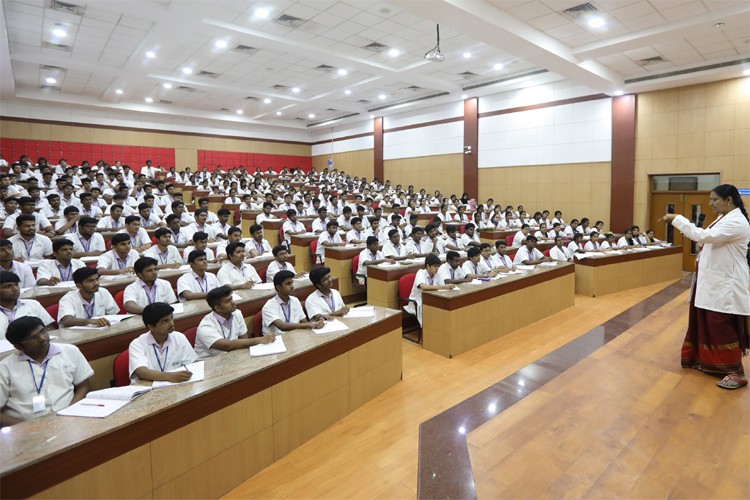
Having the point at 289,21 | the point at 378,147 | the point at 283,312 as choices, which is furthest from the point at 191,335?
the point at 378,147

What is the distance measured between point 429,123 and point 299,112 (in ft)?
21.3

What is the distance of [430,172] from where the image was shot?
59.3ft

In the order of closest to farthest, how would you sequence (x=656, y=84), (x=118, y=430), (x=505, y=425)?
(x=118, y=430)
(x=505, y=425)
(x=656, y=84)

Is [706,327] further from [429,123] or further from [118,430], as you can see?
[429,123]

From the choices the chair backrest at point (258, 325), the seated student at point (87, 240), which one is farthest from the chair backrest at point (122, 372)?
the seated student at point (87, 240)

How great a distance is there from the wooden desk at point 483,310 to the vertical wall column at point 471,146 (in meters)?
9.62

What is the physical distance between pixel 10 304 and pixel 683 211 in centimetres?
1433

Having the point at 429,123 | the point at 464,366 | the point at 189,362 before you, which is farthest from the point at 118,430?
the point at 429,123

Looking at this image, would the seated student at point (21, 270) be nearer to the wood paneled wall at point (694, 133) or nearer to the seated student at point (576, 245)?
the seated student at point (576, 245)

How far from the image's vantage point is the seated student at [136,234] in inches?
274

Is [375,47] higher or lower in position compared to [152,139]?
higher

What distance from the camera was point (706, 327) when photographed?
430 cm

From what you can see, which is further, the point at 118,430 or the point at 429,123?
the point at 429,123

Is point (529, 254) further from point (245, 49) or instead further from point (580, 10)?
point (245, 49)
